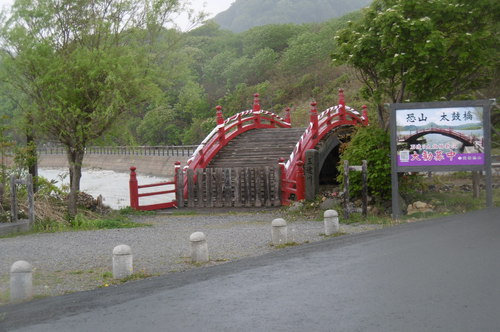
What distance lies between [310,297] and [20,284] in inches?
143

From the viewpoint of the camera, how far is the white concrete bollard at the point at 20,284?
727cm

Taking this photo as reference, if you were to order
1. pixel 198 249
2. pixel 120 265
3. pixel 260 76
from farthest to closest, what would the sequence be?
1. pixel 260 76
2. pixel 198 249
3. pixel 120 265

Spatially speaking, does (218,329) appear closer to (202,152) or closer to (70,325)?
(70,325)

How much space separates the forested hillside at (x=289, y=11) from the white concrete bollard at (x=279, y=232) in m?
→ 144

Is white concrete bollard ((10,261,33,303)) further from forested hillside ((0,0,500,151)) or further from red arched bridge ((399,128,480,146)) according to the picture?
forested hillside ((0,0,500,151))

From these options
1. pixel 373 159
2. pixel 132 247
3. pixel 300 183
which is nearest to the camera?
pixel 132 247

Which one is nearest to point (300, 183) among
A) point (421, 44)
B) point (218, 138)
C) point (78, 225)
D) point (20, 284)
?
point (218, 138)

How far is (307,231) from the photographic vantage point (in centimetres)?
1233

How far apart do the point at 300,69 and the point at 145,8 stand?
4157cm

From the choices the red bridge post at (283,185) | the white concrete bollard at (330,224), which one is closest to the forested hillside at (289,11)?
the red bridge post at (283,185)

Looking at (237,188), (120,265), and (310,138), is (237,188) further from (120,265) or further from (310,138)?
(120,265)

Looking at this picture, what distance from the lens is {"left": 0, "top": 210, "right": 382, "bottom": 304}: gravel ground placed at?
8.48 meters

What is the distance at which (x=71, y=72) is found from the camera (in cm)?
1542

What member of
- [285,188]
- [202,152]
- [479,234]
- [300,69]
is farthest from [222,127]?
[300,69]
